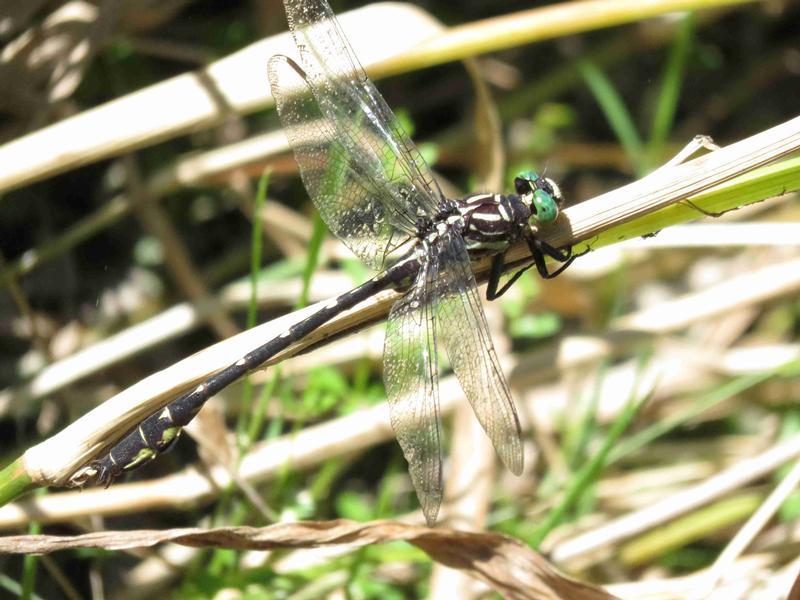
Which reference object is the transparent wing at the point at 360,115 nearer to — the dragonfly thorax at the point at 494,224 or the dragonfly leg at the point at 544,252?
the dragonfly thorax at the point at 494,224

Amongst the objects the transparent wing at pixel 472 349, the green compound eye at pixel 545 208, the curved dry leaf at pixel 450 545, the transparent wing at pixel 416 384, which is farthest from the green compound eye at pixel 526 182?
the curved dry leaf at pixel 450 545

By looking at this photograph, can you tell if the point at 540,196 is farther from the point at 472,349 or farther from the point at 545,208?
the point at 472,349

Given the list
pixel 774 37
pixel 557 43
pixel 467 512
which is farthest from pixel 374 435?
pixel 774 37

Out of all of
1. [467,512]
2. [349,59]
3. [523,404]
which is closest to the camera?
[349,59]

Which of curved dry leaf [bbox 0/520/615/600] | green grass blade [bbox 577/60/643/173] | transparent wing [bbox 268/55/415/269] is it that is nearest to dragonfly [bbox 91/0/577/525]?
transparent wing [bbox 268/55/415/269]

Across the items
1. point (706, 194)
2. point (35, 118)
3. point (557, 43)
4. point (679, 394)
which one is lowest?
point (679, 394)

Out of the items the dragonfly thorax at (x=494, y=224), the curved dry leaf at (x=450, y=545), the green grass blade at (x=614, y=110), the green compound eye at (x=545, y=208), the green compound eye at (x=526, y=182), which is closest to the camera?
the curved dry leaf at (x=450, y=545)

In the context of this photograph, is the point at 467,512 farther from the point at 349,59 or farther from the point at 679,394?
the point at 349,59
